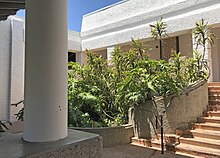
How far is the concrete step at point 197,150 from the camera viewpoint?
409cm

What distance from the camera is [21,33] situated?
930cm

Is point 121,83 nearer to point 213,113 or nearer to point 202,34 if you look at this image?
point 213,113

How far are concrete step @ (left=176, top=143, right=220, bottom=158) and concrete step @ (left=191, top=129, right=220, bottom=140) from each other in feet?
1.34

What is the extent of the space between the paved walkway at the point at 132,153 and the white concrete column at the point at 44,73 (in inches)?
121

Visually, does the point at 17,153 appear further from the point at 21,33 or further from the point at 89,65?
the point at 21,33

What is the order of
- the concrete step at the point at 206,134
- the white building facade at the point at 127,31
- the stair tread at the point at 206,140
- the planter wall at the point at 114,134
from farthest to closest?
the white building facade at the point at 127,31, the planter wall at the point at 114,134, the concrete step at the point at 206,134, the stair tread at the point at 206,140

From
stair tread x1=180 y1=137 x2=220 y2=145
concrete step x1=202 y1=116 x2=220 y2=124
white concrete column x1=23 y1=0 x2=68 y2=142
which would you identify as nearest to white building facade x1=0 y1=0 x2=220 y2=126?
concrete step x1=202 y1=116 x2=220 y2=124

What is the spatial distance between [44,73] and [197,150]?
388 centimetres

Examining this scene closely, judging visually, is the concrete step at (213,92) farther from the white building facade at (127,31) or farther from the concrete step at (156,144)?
the concrete step at (156,144)

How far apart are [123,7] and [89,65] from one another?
185 inches

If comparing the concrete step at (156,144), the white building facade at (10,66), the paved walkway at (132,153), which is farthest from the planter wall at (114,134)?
the white building facade at (10,66)

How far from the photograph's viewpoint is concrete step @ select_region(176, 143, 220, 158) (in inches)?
161

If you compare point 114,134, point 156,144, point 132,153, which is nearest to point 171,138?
point 156,144

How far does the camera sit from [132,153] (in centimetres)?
469
